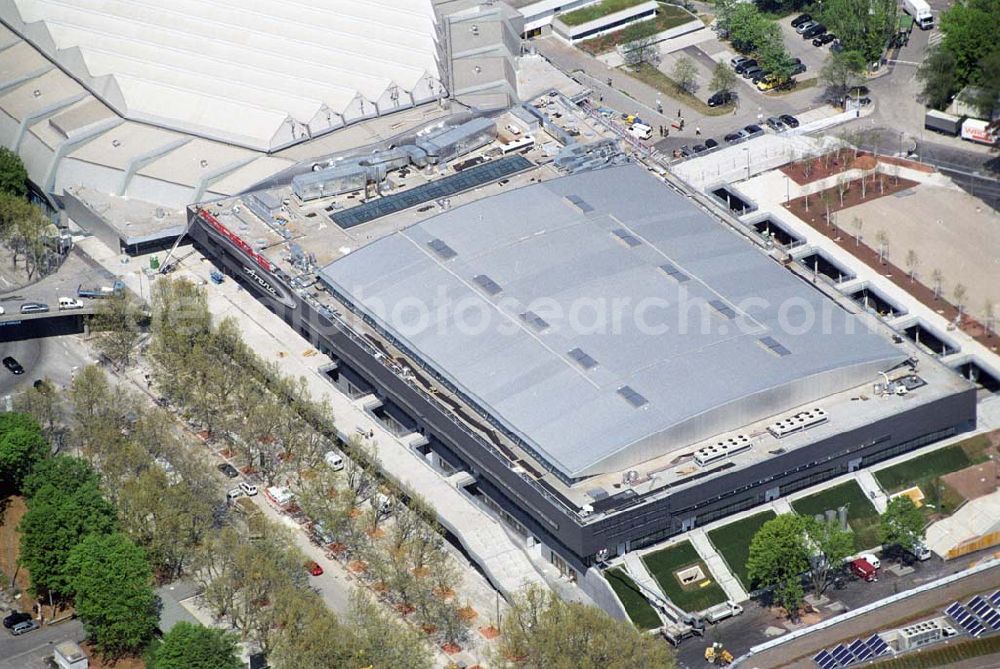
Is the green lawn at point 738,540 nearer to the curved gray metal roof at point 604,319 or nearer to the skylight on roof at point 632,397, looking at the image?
the curved gray metal roof at point 604,319

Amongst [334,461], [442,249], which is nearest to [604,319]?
[442,249]

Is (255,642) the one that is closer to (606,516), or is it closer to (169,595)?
(169,595)

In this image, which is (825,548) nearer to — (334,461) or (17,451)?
(334,461)

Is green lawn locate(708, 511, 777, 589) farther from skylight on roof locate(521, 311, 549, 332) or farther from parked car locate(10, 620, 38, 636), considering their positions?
parked car locate(10, 620, 38, 636)

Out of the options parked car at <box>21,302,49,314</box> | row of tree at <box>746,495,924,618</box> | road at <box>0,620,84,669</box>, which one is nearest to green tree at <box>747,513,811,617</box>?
row of tree at <box>746,495,924,618</box>

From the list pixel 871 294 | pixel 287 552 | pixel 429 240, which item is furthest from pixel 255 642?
pixel 871 294
